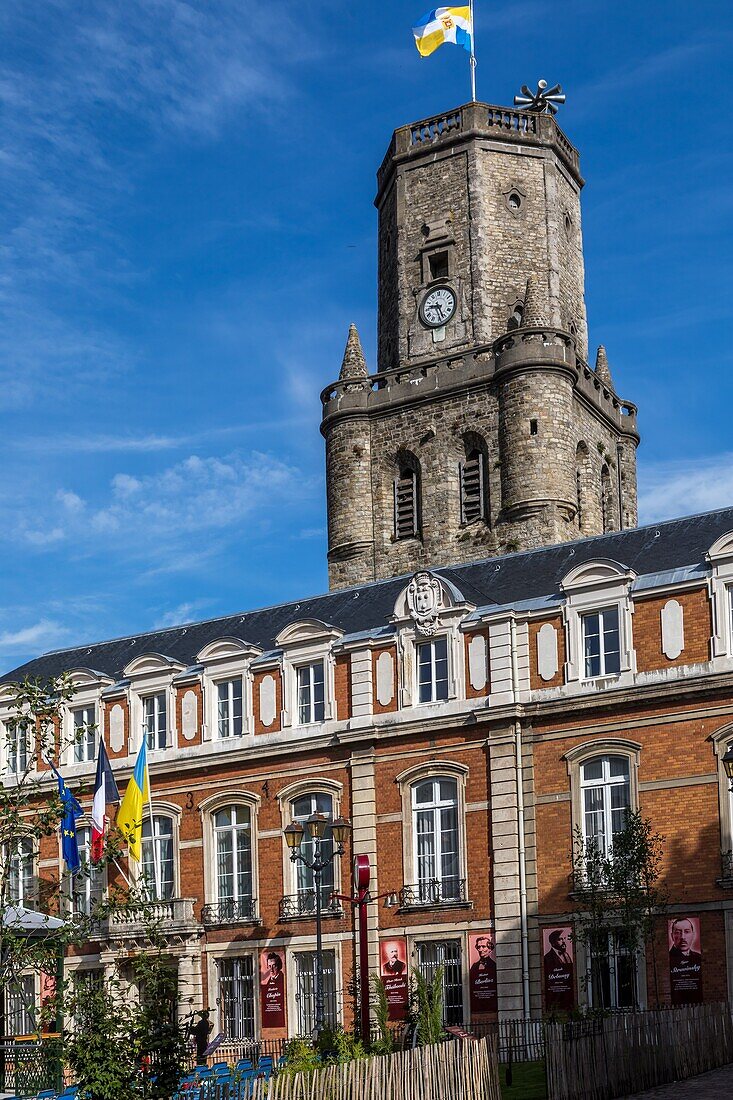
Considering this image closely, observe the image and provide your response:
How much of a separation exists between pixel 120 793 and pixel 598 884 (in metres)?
14.9

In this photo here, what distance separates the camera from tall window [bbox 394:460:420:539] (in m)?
58.8

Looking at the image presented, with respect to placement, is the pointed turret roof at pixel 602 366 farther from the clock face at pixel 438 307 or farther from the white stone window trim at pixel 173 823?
the white stone window trim at pixel 173 823

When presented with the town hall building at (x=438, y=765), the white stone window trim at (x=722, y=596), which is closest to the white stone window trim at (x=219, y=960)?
the town hall building at (x=438, y=765)

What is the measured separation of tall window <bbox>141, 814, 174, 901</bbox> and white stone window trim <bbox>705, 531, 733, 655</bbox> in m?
15.8

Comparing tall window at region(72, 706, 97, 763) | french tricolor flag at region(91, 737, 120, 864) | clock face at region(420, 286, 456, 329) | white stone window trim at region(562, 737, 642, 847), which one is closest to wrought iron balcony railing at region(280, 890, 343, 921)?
french tricolor flag at region(91, 737, 120, 864)

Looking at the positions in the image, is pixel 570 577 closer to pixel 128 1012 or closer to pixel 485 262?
pixel 128 1012

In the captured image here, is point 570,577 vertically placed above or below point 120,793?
above

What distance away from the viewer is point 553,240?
61812mm

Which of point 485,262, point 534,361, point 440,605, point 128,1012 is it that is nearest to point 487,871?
point 440,605

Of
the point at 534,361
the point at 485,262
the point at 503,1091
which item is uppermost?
the point at 485,262

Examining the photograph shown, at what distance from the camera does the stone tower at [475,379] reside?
56.8 meters

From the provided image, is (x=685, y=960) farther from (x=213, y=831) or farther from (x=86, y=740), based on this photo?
(x=86, y=740)

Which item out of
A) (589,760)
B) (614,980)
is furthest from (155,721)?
(614,980)

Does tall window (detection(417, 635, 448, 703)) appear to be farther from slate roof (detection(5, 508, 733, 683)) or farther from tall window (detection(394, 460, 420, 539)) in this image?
tall window (detection(394, 460, 420, 539))
